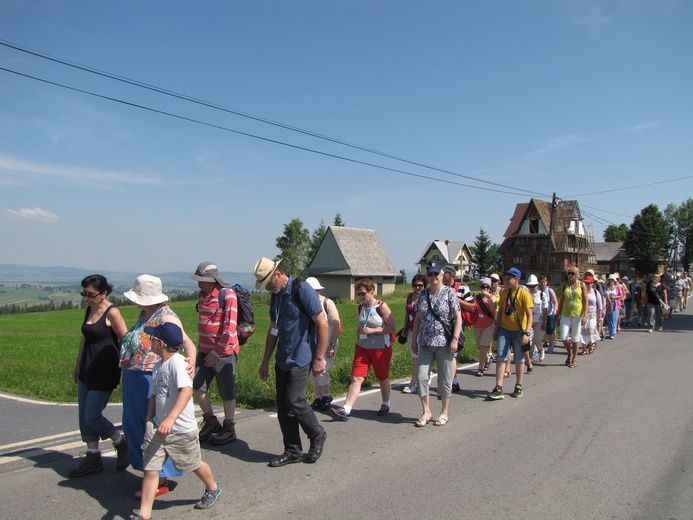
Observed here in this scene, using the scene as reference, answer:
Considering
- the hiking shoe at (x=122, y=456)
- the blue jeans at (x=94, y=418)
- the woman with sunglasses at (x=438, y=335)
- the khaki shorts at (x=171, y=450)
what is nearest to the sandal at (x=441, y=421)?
the woman with sunglasses at (x=438, y=335)

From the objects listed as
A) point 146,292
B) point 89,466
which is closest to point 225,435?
point 89,466

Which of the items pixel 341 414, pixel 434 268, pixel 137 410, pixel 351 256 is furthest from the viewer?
pixel 351 256

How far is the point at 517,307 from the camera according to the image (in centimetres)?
777

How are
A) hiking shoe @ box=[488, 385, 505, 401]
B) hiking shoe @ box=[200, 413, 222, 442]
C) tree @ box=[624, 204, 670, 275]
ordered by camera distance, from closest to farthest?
hiking shoe @ box=[200, 413, 222, 442] → hiking shoe @ box=[488, 385, 505, 401] → tree @ box=[624, 204, 670, 275]

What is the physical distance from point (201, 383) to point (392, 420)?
96.0 inches

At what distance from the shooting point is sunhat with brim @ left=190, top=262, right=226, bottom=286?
556cm

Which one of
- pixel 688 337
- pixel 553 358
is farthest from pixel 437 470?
pixel 688 337

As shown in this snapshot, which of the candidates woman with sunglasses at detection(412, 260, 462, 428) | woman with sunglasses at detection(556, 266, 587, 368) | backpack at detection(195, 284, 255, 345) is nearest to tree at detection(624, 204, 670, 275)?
woman with sunglasses at detection(556, 266, 587, 368)

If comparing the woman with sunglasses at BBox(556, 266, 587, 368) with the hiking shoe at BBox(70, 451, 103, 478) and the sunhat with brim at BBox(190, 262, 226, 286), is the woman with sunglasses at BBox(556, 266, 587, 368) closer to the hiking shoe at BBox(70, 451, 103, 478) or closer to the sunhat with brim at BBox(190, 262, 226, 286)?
the sunhat with brim at BBox(190, 262, 226, 286)

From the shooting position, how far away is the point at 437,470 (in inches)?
192

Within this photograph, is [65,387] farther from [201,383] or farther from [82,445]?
[201,383]

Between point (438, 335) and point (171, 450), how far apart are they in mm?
3436

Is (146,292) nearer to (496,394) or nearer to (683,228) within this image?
(496,394)

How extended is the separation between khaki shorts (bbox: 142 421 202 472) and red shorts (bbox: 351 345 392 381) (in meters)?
2.98
